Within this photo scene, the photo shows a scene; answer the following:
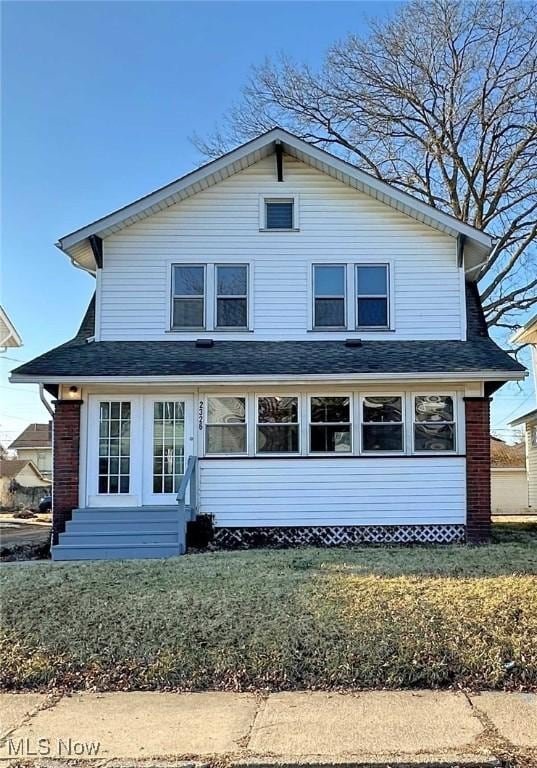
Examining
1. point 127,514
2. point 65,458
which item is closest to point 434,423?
point 127,514

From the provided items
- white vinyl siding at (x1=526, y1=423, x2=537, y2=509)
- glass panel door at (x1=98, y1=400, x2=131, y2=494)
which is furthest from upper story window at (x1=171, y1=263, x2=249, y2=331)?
white vinyl siding at (x1=526, y1=423, x2=537, y2=509)

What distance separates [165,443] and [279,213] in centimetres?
480

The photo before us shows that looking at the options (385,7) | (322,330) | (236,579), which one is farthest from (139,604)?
(385,7)

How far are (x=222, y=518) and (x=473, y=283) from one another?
720 cm

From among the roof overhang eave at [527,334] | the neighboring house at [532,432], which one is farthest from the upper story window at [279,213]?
the neighboring house at [532,432]

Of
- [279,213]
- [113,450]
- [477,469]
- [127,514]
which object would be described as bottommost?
[127,514]

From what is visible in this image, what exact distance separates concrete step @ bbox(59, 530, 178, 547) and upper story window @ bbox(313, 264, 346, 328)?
479 cm

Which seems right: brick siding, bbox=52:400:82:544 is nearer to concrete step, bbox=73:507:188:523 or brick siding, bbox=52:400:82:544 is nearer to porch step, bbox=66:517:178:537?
concrete step, bbox=73:507:188:523

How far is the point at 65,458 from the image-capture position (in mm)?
11070

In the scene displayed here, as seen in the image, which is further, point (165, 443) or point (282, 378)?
point (165, 443)

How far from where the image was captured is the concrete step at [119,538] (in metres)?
9.91

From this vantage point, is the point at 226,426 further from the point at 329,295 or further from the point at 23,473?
the point at 23,473

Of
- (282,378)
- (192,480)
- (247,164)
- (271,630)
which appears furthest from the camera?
(247,164)

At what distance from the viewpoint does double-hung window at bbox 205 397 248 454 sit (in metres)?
11.3
